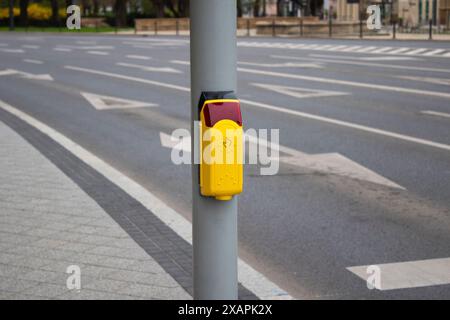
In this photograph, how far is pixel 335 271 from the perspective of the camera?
6234mm

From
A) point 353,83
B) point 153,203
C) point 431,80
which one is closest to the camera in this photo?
point 153,203

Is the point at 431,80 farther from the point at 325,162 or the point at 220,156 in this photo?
the point at 220,156

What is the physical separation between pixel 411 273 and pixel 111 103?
11.6 m

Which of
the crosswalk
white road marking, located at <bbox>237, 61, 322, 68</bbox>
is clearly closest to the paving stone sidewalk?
white road marking, located at <bbox>237, 61, 322, 68</bbox>

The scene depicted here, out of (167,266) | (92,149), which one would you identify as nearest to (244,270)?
(167,266)

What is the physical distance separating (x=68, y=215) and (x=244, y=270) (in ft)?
6.93

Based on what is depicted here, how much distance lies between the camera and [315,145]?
459 inches

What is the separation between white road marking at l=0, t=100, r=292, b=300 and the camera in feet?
18.9

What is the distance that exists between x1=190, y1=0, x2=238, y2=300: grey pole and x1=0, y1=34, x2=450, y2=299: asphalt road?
1.84m

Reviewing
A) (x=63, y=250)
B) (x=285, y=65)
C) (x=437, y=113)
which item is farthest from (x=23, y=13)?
(x=63, y=250)

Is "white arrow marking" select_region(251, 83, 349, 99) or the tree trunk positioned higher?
Answer: the tree trunk

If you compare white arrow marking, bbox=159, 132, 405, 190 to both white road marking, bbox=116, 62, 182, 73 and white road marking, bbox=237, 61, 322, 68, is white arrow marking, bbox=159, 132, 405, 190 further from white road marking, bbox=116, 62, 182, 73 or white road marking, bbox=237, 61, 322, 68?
white road marking, bbox=237, 61, 322, 68
